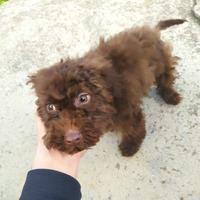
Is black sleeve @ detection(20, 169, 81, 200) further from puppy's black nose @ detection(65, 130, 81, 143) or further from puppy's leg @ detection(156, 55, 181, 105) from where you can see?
puppy's leg @ detection(156, 55, 181, 105)

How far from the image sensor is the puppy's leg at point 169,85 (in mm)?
3463

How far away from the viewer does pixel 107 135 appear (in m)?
3.55

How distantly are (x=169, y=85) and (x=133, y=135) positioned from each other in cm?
60

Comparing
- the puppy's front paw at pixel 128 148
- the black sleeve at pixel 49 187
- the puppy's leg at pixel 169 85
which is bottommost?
the puppy's front paw at pixel 128 148

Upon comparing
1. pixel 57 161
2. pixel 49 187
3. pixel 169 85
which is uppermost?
pixel 49 187

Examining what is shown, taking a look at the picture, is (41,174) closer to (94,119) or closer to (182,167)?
(94,119)

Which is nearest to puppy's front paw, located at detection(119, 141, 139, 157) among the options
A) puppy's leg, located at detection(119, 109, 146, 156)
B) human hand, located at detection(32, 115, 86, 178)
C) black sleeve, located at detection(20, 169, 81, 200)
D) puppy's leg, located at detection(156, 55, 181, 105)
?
puppy's leg, located at detection(119, 109, 146, 156)

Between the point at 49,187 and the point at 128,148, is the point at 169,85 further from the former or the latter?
the point at 49,187

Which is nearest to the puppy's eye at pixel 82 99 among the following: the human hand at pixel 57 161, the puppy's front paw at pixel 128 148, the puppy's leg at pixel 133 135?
the human hand at pixel 57 161

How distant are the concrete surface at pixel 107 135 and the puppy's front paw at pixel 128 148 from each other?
6 centimetres

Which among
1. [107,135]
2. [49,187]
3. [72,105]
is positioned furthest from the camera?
[107,135]

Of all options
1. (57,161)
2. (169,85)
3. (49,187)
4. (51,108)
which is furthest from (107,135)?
(49,187)

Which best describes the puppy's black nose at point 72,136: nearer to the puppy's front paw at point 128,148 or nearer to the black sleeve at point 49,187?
the black sleeve at point 49,187

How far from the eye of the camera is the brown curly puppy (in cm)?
237
